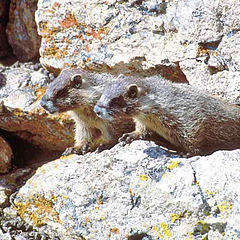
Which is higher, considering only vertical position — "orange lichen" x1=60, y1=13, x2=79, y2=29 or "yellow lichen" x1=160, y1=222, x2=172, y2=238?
"orange lichen" x1=60, y1=13, x2=79, y2=29

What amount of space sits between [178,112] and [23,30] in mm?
3550

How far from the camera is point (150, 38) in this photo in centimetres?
673

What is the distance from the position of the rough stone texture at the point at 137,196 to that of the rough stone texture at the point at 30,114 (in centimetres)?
101

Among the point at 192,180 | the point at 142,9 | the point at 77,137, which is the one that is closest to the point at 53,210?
the point at 77,137

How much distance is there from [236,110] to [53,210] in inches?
107

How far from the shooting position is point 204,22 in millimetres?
6383

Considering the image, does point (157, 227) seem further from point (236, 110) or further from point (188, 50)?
point (188, 50)

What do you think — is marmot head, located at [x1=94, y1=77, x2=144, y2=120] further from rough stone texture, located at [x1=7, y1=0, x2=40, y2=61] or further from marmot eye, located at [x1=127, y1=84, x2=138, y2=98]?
rough stone texture, located at [x1=7, y1=0, x2=40, y2=61]

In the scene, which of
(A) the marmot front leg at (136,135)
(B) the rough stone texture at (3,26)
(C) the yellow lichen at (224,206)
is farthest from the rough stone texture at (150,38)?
(C) the yellow lichen at (224,206)

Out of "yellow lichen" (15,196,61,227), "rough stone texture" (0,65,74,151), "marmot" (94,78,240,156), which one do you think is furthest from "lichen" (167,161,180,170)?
"rough stone texture" (0,65,74,151)

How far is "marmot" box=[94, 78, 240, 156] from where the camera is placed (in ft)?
20.2

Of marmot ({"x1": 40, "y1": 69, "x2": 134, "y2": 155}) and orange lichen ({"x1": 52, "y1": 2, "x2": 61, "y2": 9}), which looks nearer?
marmot ({"x1": 40, "y1": 69, "x2": 134, "y2": 155})

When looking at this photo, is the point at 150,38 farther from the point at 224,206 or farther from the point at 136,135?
the point at 224,206

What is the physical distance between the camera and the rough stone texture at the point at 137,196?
5.11 m
